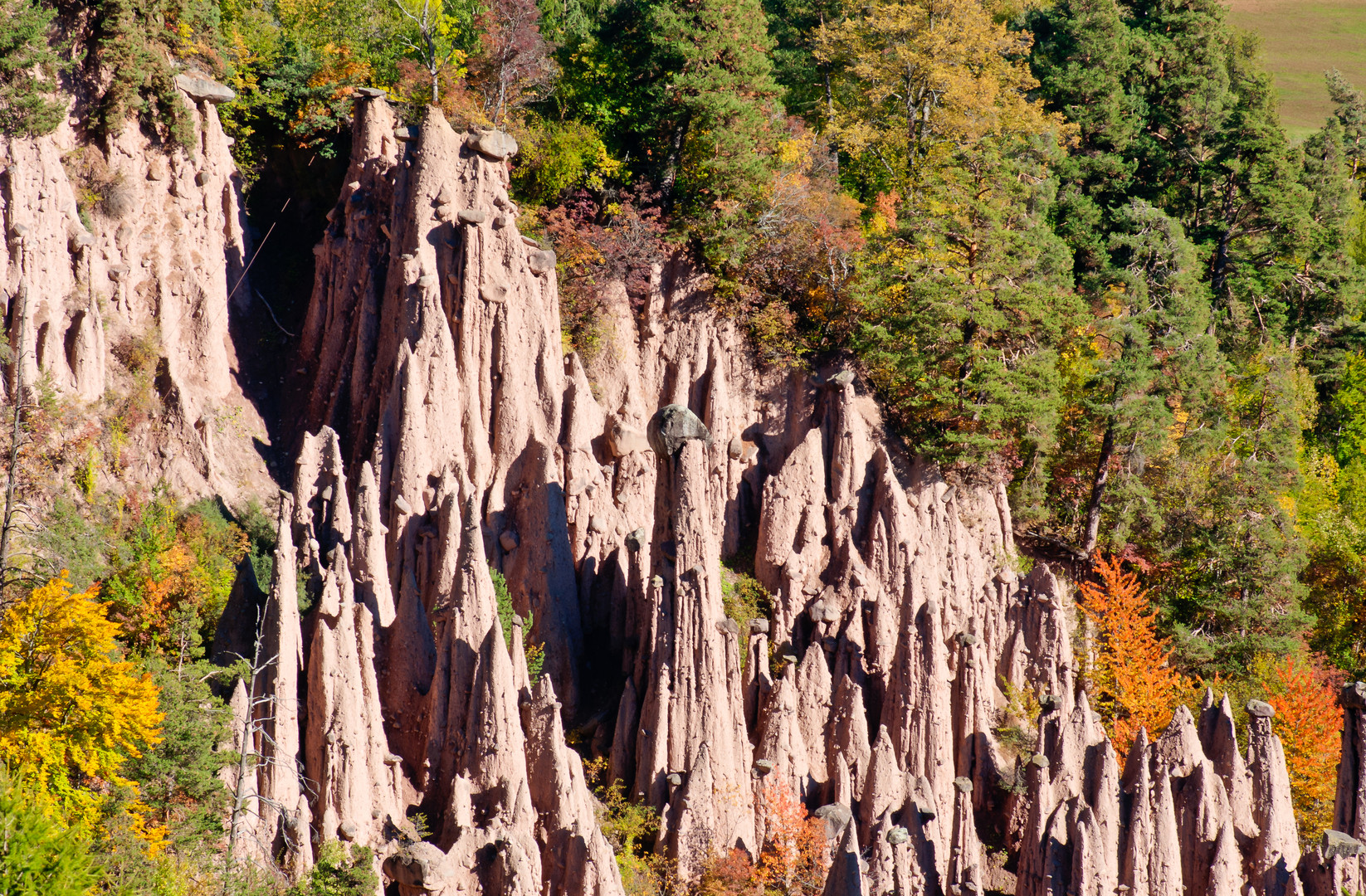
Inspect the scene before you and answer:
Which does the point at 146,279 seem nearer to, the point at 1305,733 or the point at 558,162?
the point at 558,162

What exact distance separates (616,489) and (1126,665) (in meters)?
17.1

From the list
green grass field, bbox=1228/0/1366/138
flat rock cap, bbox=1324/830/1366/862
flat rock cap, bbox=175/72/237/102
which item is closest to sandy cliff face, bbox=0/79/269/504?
flat rock cap, bbox=175/72/237/102

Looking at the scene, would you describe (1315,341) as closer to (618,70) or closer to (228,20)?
(618,70)

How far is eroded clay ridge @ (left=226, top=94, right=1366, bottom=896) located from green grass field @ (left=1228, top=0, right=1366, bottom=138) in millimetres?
66095

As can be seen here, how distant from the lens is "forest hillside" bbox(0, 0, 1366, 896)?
23984mm

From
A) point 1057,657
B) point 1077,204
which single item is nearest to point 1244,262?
point 1077,204

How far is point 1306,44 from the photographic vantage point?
97.8 meters

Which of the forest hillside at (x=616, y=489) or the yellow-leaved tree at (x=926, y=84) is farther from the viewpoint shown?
the yellow-leaved tree at (x=926, y=84)

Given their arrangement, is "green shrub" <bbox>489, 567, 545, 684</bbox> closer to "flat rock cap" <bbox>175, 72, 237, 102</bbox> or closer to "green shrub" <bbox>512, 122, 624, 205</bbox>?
"green shrub" <bbox>512, 122, 624, 205</bbox>

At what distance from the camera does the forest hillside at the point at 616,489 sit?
24.0m

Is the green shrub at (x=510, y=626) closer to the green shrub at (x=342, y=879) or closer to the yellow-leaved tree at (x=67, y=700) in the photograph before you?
the green shrub at (x=342, y=879)

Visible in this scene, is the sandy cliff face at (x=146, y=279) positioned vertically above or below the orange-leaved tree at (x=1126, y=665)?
above

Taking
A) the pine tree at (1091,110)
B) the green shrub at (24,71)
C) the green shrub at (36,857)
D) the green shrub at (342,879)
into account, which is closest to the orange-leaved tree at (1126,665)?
the pine tree at (1091,110)

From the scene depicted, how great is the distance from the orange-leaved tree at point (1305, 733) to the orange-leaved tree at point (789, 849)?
49.7 ft
